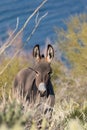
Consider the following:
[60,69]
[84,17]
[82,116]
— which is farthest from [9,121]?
[84,17]

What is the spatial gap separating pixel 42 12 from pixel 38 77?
191ft

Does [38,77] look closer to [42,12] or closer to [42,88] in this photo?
[42,88]

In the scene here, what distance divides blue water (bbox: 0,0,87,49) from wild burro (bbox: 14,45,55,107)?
45.6m

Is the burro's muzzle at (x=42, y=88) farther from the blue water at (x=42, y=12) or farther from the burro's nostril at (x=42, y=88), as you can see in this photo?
the blue water at (x=42, y=12)

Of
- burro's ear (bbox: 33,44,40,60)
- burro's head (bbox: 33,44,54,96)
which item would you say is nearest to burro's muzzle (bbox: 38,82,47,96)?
burro's head (bbox: 33,44,54,96)

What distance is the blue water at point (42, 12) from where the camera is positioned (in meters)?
58.1

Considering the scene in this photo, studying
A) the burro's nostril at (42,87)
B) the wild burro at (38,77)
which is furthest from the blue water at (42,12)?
the burro's nostril at (42,87)

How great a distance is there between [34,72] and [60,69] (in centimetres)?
2353

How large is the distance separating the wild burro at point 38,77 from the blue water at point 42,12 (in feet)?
150

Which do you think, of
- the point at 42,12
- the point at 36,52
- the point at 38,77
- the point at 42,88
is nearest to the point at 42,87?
the point at 42,88

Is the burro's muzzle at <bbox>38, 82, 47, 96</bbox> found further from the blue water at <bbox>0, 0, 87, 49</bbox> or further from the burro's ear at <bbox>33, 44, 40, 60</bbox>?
the blue water at <bbox>0, 0, 87, 49</bbox>

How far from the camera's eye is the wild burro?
8.38 meters

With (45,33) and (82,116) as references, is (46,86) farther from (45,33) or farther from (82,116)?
(45,33)

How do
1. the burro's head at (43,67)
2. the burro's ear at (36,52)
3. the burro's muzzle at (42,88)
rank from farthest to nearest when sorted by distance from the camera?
1. the burro's ear at (36,52)
2. the burro's head at (43,67)
3. the burro's muzzle at (42,88)
